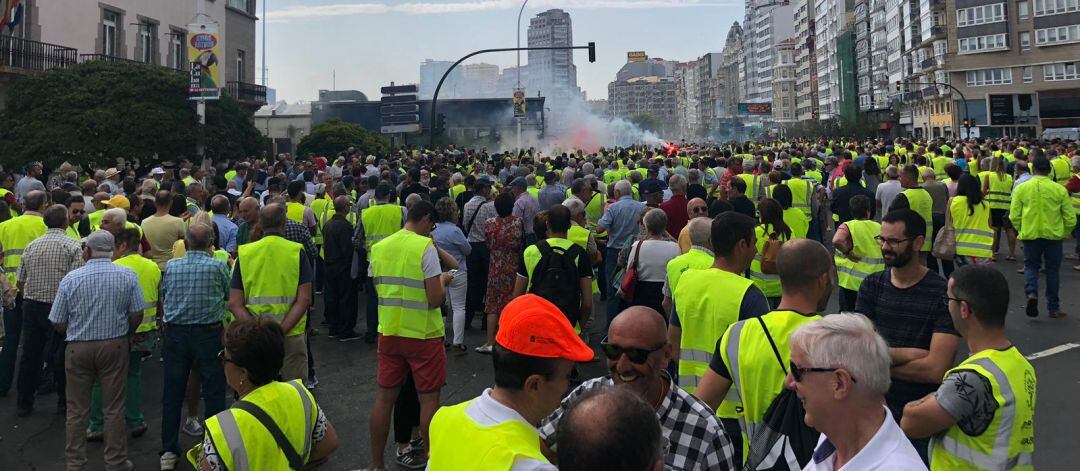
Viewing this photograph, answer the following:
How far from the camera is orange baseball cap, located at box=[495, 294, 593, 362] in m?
2.58

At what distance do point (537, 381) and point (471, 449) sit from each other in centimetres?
32

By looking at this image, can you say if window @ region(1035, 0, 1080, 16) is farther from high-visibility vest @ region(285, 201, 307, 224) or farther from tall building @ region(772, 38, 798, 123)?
high-visibility vest @ region(285, 201, 307, 224)

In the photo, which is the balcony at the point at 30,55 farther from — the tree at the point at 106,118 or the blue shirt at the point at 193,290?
the blue shirt at the point at 193,290

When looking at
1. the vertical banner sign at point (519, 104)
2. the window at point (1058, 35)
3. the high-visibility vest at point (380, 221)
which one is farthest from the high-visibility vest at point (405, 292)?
the window at point (1058, 35)

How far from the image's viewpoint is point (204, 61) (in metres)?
22.8

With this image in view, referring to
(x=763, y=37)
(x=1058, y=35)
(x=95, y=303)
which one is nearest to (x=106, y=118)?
(x=95, y=303)

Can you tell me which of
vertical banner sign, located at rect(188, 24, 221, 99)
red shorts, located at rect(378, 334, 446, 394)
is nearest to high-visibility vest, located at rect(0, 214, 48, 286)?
red shorts, located at rect(378, 334, 446, 394)

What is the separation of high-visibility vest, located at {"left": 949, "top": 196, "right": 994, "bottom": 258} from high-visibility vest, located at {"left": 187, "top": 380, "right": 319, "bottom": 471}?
896 cm

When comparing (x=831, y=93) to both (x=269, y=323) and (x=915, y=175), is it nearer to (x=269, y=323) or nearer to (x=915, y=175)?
(x=915, y=175)

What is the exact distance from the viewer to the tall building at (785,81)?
150 metres

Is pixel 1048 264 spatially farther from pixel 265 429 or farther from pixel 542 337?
pixel 265 429

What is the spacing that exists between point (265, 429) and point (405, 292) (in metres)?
2.58

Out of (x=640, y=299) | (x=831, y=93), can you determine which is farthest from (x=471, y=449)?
(x=831, y=93)

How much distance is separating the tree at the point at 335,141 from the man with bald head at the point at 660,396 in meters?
30.8
